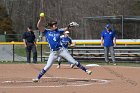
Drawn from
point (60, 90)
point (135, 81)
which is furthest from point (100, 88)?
point (135, 81)

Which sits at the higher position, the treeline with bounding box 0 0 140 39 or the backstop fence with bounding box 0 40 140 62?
the treeline with bounding box 0 0 140 39

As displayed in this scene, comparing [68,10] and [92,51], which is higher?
[68,10]

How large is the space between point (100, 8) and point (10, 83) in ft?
122

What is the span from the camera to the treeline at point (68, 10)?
49188mm

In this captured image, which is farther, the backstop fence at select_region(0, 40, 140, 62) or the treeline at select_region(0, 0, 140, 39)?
the treeline at select_region(0, 0, 140, 39)

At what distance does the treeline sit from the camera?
49188 mm

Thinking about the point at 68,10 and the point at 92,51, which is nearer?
the point at 92,51

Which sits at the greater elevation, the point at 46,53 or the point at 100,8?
the point at 100,8

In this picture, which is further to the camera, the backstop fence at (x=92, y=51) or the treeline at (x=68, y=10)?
the treeline at (x=68, y=10)

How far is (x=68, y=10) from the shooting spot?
175ft

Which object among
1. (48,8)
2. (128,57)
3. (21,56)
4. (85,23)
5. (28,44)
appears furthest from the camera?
(48,8)

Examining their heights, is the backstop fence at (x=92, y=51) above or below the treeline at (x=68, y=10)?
below

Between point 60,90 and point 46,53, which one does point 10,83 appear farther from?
point 46,53

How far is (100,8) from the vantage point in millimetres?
50250
